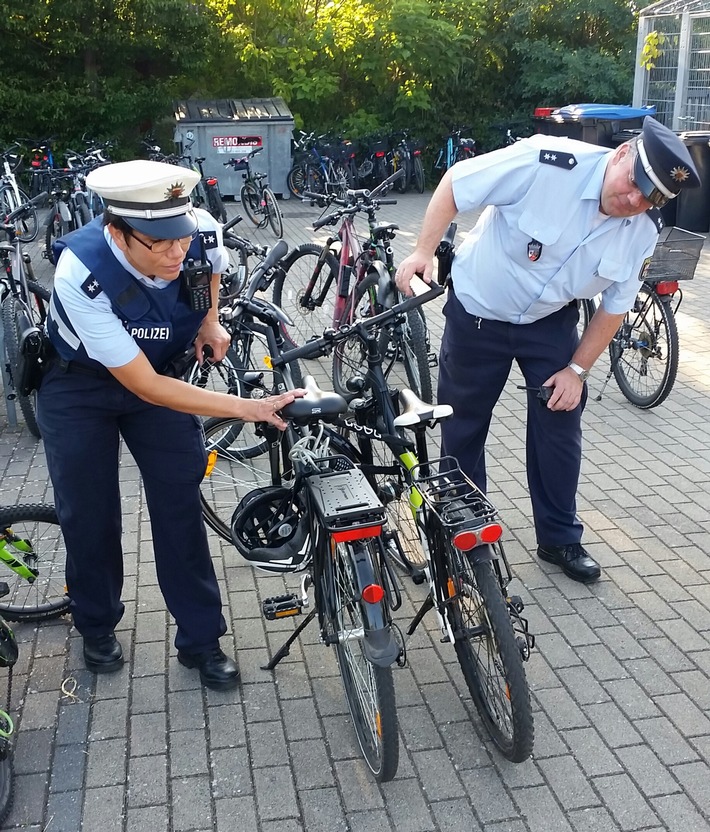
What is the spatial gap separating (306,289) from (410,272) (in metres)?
4.05

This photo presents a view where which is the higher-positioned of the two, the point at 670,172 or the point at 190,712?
the point at 670,172

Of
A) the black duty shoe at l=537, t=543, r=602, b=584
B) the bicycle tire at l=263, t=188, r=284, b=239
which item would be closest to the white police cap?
the black duty shoe at l=537, t=543, r=602, b=584

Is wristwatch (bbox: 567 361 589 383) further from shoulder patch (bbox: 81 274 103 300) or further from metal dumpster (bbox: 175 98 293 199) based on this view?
metal dumpster (bbox: 175 98 293 199)

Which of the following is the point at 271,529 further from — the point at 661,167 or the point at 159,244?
the point at 661,167

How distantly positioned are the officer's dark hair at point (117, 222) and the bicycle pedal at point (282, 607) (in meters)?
1.38

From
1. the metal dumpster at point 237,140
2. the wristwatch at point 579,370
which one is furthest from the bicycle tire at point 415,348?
the metal dumpster at point 237,140

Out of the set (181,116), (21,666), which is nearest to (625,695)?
(21,666)

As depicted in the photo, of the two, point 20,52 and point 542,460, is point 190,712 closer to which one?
point 542,460

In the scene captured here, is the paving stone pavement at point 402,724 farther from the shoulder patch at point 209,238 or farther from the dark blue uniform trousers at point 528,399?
the shoulder patch at point 209,238

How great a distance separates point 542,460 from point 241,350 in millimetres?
2406

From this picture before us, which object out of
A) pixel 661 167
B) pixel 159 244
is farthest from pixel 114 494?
pixel 661 167

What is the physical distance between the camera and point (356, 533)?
105 inches

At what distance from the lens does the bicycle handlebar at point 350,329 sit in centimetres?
319

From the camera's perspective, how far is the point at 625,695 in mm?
3209
